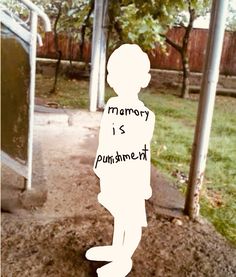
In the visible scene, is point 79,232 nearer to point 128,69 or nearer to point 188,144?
point 128,69

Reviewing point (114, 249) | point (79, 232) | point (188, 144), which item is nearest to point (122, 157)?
point (114, 249)

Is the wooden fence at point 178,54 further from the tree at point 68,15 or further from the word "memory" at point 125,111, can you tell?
the word "memory" at point 125,111

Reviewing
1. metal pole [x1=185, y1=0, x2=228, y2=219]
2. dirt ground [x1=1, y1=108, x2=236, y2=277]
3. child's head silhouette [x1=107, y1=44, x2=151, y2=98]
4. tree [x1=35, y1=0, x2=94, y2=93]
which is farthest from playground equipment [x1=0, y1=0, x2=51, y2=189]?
tree [x1=35, y1=0, x2=94, y2=93]

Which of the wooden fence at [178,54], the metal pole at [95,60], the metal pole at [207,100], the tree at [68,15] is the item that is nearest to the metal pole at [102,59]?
the metal pole at [95,60]

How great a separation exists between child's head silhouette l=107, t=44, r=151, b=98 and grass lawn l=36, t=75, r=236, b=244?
1861mm

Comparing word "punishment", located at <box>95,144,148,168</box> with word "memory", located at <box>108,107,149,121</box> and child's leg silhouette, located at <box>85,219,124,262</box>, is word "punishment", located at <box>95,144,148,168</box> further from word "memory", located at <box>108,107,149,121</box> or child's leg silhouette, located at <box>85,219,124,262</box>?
child's leg silhouette, located at <box>85,219,124,262</box>

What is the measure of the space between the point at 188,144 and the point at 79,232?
10.7 feet

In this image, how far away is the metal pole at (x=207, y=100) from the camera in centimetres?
259

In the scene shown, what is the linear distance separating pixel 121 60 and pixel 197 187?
5.88 feet

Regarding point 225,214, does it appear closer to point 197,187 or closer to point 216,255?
point 197,187

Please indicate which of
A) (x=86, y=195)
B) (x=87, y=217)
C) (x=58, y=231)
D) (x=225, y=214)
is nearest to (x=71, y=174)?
(x=86, y=195)

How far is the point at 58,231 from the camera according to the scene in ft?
8.73

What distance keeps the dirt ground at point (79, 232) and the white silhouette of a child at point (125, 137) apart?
2.96ft

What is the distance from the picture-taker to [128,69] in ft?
4.46
